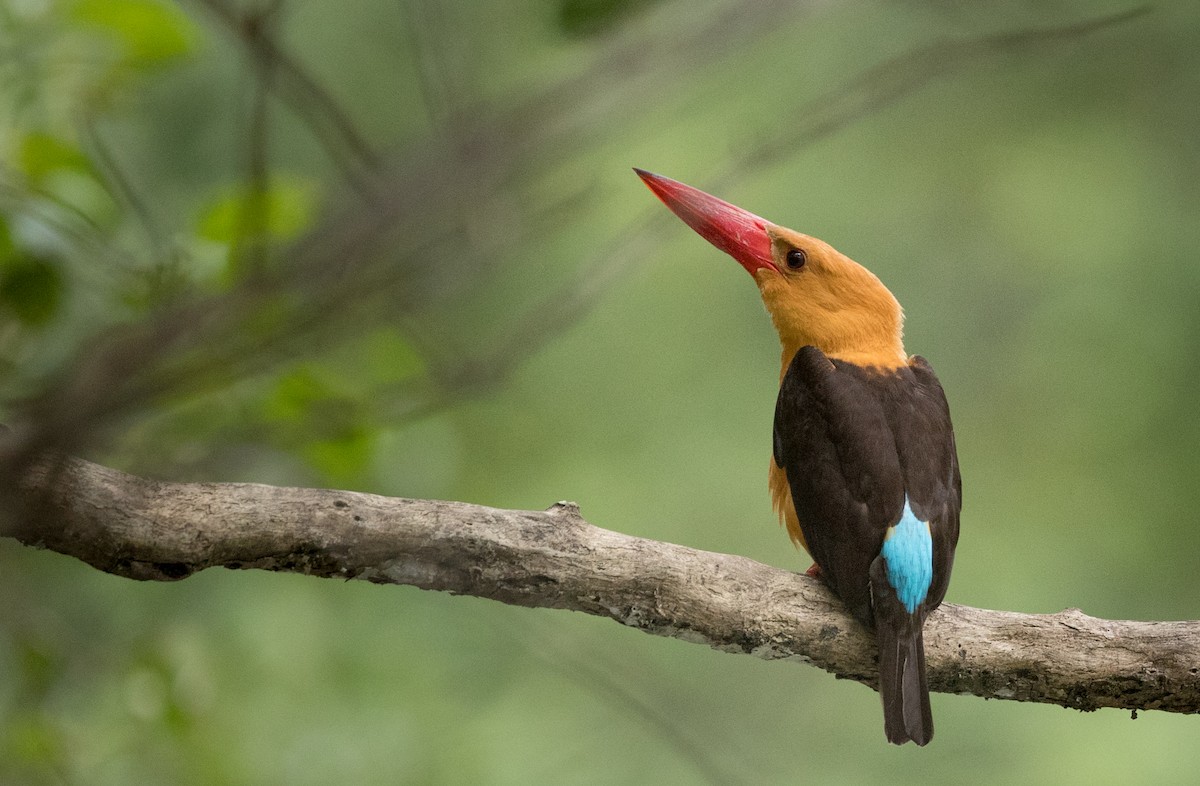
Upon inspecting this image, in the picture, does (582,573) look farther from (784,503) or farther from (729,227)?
(729,227)

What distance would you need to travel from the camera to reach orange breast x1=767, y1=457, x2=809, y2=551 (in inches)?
117

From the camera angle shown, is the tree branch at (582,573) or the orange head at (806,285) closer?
the tree branch at (582,573)

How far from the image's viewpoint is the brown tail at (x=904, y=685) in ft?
7.85

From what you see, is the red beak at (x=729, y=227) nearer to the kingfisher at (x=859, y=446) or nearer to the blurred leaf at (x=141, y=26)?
the kingfisher at (x=859, y=446)

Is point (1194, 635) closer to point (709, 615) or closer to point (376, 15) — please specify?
point (709, 615)

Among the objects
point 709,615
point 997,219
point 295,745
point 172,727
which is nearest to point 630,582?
point 709,615

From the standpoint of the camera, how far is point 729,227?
128 inches

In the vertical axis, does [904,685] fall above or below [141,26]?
below

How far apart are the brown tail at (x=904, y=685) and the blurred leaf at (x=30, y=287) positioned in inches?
64.4

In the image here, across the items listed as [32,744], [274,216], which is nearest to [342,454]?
[274,216]

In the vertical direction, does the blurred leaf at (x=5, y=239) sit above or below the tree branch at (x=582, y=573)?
above

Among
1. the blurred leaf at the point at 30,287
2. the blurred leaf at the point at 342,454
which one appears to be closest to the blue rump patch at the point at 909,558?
the blurred leaf at the point at 342,454

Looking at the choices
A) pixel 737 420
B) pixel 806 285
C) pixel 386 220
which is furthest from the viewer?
pixel 737 420

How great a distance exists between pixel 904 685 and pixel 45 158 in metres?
1.78
